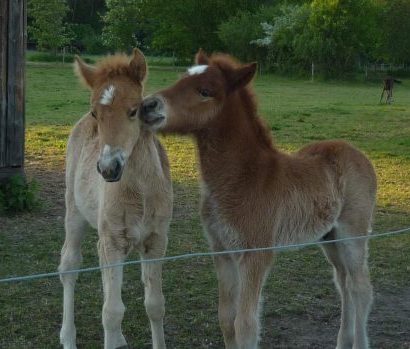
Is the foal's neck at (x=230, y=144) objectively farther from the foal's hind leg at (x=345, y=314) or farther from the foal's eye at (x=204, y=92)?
the foal's hind leg at (x=345, y=314)

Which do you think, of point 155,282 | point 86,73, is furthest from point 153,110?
point 155,282

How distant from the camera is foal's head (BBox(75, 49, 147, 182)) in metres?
4.02

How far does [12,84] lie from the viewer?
8.85 metres

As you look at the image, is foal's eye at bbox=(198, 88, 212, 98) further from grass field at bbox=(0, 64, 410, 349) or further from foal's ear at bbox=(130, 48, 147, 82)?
grass field at bbox=(0, 64, 410, 349)

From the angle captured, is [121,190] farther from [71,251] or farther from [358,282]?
[358,282]

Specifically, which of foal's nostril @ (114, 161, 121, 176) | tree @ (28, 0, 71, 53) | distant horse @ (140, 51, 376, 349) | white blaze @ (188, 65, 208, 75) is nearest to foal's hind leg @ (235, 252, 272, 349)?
distant horse @ (140, 51, 376, 349)

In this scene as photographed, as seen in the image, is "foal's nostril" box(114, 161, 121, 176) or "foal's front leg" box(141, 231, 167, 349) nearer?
"foal's nostril" box(114, 161, 121, 176)

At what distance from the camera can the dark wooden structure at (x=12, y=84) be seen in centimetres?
878

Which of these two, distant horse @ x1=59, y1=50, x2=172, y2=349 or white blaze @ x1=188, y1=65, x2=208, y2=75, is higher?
white blaze @ x1=188, y1=65, x2=208, y2=75

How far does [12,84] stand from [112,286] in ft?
16.6

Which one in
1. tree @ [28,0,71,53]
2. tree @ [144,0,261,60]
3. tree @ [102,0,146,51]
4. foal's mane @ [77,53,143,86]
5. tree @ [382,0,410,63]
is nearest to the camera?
foal's mane @ [77,53,143,86]

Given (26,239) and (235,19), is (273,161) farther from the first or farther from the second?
(235,19)

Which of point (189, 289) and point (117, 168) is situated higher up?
point (117, 168)

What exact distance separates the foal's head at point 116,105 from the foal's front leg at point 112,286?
74cm
